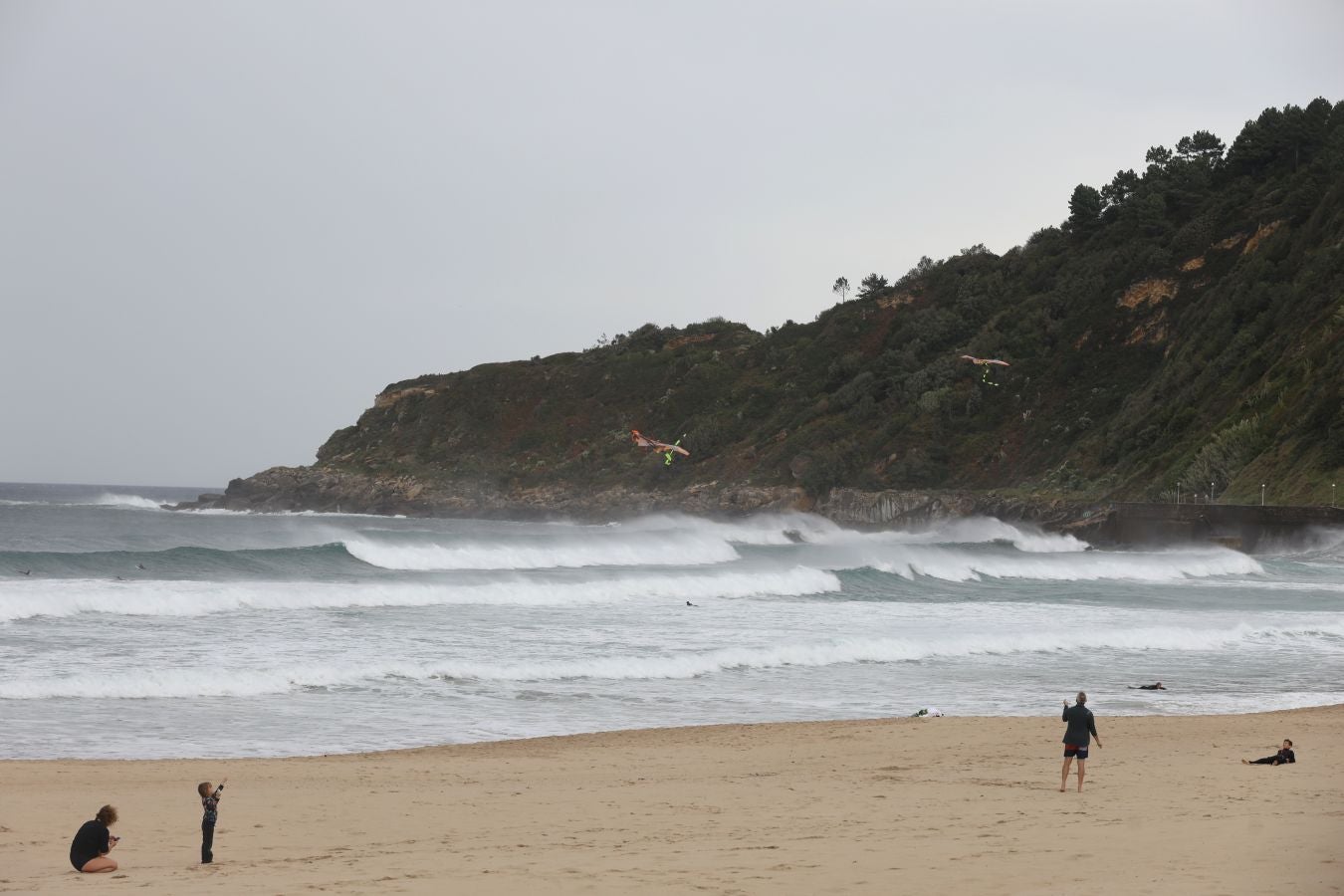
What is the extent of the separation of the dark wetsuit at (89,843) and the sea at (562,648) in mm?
4778

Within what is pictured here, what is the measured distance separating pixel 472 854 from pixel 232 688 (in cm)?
933

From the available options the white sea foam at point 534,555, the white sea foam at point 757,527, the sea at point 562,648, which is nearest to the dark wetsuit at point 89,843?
the sea at point 562,648

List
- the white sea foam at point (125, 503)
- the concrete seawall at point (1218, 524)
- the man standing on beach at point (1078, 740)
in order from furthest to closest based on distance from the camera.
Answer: the white sea foam at point (125, 503), the concrete seawall at point (1218, 524), the man standing on beach at point (1078, 740)

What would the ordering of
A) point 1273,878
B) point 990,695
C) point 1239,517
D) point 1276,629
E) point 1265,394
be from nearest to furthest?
point 1273,878
point 990,695
point 1276,629
point 1239,517
point 1265,394

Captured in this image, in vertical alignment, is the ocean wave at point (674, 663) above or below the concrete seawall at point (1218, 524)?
below

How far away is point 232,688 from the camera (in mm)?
17062

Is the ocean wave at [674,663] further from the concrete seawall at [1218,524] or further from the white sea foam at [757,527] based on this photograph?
the white sea foam at [757,527]

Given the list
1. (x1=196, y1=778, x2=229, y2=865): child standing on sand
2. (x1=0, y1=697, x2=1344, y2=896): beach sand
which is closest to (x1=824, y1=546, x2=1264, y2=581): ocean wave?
(x1=0, y1=697, x2=1344, y2=896): beach sand

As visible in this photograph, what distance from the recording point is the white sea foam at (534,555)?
4200cm

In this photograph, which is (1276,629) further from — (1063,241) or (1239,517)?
(1063,241)

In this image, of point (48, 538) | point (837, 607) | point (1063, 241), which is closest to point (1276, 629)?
point (837, 607)

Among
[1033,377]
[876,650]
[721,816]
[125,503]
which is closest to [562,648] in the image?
[876,650]

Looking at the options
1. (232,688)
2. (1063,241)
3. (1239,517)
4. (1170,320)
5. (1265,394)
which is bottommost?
(232,688)

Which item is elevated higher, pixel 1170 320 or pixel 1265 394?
pixel 1170 320
